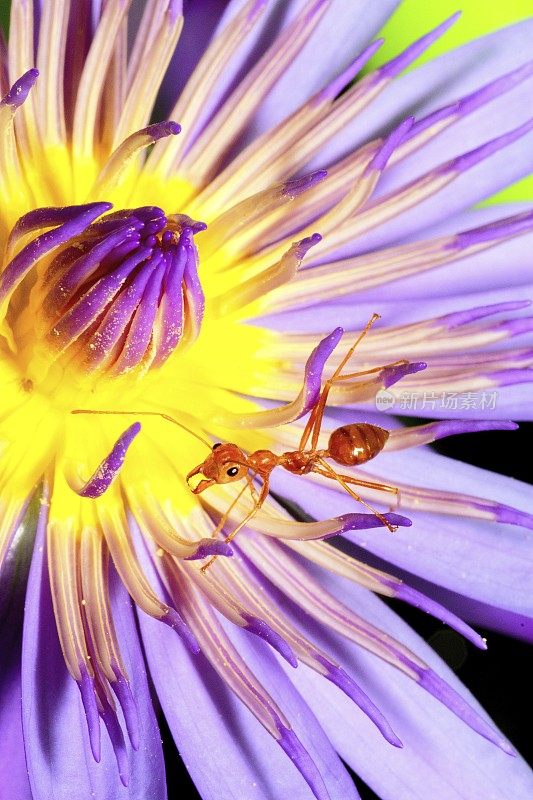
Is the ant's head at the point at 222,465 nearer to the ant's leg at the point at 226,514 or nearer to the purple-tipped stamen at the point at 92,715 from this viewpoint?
the ant's leg at the point at 226,514

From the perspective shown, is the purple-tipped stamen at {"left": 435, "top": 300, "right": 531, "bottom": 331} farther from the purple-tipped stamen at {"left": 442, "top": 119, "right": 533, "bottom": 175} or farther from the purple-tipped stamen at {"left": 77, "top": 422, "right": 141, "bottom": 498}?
the purple-tipped stamen at {"left": 77, "top": 422, "right": 141, "bottom": 498}

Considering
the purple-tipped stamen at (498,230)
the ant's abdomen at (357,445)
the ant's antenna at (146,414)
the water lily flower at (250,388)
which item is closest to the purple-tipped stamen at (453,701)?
the water lily flower at (250,388)

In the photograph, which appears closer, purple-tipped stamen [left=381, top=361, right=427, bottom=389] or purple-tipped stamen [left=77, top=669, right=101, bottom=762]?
purple-tipped stamen [left=77, top=669, right=101, bottom=762]

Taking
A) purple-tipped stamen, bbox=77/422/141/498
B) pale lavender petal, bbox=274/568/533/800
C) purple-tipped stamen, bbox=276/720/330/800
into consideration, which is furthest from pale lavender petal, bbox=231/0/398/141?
purple-tipped stamen, bbox=276/720/330/800

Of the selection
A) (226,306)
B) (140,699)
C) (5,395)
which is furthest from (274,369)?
(140,699)

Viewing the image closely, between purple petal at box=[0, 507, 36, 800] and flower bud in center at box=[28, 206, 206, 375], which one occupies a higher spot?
flower bud in center at box=[28, 206, 206, 375]

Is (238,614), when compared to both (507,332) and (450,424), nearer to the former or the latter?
(450,424)
